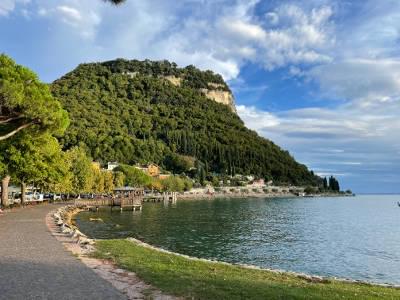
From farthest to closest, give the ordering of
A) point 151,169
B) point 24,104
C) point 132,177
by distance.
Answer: point 151,169 < point 132,177 < point 24,104

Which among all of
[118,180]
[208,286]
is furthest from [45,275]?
[118,180]

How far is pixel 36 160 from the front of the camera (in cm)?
4572

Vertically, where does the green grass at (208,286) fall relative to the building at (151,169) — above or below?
below

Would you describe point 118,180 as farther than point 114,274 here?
Yes

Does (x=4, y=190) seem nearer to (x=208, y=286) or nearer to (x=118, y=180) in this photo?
(x=208, y=286)

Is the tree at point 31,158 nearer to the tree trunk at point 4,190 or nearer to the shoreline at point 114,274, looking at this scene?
the tree trunk at point 4,190

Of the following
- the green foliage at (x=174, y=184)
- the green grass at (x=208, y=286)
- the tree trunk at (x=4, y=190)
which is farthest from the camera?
the green foliage at (x=174, y=184)

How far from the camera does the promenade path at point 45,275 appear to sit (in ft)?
34.9

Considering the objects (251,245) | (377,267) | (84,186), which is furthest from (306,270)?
(84,186)

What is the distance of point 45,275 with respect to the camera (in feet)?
42.3

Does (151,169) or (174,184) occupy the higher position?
(151,169)

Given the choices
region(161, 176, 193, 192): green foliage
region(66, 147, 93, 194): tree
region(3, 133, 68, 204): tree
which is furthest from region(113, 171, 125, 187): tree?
region(3, 133, 68, 204): tree

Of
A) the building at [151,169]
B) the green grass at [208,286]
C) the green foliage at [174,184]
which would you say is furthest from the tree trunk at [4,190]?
the building at [151,169]

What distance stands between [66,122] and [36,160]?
15.0m
